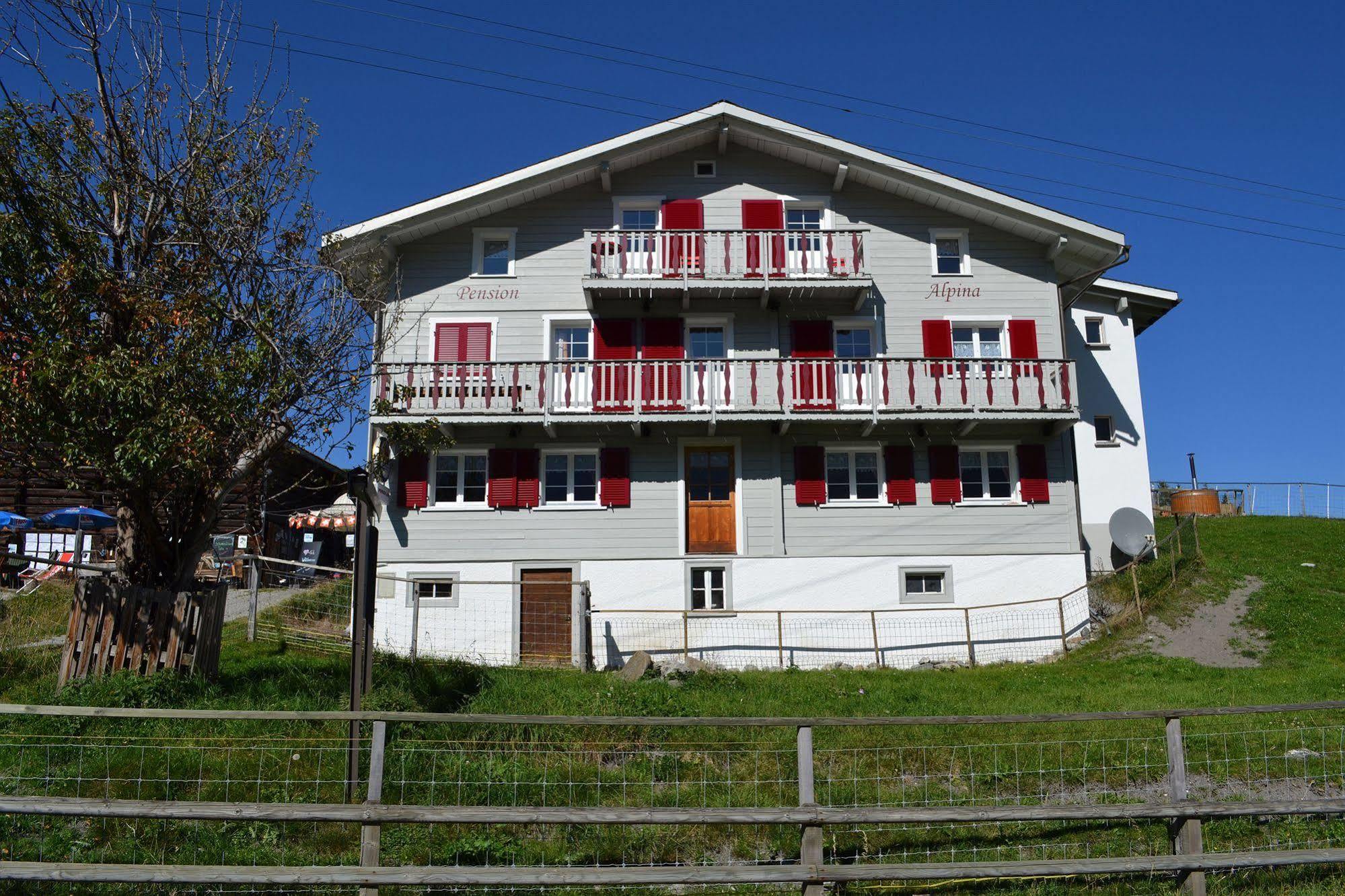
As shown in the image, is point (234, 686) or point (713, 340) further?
point (713, 340)

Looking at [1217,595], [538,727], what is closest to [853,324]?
[1217,595]

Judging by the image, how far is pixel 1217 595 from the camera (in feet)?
70.6

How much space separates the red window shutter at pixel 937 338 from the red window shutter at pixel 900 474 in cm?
230

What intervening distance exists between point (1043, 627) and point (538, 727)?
47.2ft

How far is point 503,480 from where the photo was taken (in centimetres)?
Answer: 2288

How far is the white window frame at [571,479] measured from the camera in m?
23.0

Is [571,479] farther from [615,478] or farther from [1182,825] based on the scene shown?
[1182,825]

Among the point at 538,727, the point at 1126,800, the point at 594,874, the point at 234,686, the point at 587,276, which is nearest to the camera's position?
the point at 594,874

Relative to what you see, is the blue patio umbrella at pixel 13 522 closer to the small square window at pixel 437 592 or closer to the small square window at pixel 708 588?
the small square window at pixel 437 592

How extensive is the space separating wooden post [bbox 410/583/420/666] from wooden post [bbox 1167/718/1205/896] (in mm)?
13926

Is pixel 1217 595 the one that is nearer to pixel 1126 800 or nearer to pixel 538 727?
pixel 1126 800

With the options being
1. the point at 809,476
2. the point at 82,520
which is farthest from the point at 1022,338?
the point at 82,520

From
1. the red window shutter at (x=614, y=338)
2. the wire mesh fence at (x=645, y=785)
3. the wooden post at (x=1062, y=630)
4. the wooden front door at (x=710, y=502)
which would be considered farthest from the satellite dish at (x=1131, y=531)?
the wire mesh fence at (x=645, y=785)

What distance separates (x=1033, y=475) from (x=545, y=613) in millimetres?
10985
